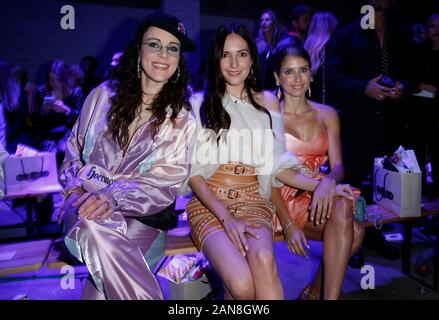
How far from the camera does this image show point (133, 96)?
6.44 feet

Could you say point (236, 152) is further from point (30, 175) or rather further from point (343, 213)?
point (30, 175)

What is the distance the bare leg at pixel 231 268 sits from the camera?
1.57 m

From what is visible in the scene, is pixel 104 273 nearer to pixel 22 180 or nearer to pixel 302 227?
pixel 302 227

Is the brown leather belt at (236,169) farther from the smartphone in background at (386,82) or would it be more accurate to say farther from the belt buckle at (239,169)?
the smartphone in background at (386,82)

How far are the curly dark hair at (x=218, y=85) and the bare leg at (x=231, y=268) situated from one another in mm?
639

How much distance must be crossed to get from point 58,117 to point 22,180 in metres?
0.86

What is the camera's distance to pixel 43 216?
365 centimetres

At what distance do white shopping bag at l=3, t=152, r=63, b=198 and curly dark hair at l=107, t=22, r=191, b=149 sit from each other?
1.20 metres

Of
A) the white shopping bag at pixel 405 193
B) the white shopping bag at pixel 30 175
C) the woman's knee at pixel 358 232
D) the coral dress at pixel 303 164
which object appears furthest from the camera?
the white shopping bag at pixel 30 175

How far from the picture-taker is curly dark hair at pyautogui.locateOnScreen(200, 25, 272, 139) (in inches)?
80.3

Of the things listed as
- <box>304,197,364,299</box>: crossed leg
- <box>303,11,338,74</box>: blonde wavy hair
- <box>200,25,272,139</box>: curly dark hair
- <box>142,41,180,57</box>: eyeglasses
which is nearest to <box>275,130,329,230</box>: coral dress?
<box>304,197,364,299</box>: crossed leg

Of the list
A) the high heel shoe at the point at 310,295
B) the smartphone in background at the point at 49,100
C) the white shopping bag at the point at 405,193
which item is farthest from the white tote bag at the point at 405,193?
the smartphone in background at the point at 49,100

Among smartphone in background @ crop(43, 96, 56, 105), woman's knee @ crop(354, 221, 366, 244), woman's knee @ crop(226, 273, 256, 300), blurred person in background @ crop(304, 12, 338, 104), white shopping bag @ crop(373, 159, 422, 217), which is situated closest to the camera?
woman's knee @ crop(226, 273, 256, 300)

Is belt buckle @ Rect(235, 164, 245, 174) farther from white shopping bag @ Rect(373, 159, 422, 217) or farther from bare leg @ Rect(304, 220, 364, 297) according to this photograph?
white shopping bag @ Rect(373, 159, 422, 217)
